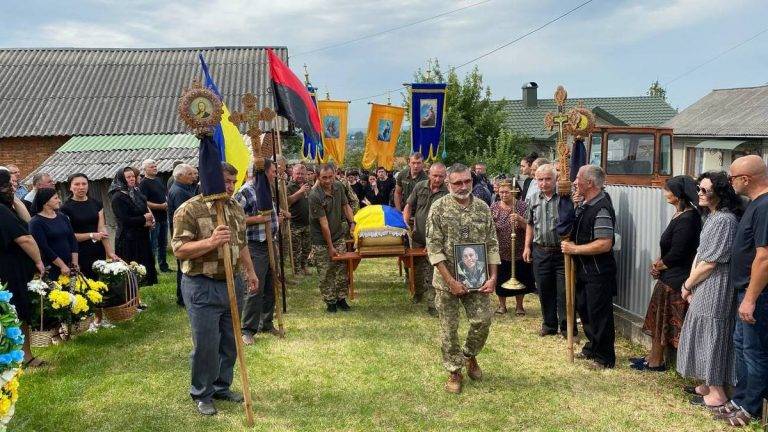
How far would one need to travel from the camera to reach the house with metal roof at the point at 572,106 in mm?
30328

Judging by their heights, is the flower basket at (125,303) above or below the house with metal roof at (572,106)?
below

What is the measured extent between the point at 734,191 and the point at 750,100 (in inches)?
1067

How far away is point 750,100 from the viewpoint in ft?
89.1

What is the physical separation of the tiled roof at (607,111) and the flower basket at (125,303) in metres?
25.5

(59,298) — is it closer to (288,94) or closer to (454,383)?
(288,94)

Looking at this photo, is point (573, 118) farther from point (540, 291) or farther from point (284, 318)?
point (284, 318)

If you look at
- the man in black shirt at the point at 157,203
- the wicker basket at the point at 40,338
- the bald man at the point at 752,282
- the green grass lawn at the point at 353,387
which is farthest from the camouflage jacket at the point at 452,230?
the man in black shirt at the point at 157,203

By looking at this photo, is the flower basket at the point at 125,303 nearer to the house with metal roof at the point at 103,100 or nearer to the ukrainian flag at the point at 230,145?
the ukrainian flag at the point at 230,145

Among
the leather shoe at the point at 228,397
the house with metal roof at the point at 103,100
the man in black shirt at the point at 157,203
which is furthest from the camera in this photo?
the house with metal roof at the point at 103,100

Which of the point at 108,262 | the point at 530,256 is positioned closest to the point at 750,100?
the point at 530,256

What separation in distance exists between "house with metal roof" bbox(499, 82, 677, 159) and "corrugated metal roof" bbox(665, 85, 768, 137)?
2.57 meters

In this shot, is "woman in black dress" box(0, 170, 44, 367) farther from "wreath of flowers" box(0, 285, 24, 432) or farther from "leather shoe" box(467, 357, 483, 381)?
"leather shoe" box(467, 357, 483, 381)

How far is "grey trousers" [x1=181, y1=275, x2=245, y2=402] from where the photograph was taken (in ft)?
15.4

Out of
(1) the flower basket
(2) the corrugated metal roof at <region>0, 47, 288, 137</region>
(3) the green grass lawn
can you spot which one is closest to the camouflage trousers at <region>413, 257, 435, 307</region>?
(3) the green grass lawn
